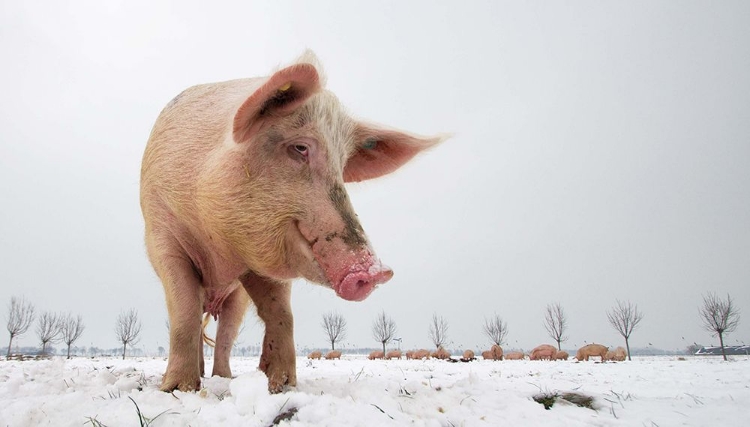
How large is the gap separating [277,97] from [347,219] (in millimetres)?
1035

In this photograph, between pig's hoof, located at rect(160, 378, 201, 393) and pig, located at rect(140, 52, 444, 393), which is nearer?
pig, located at rect(140, 52, 444, 393)

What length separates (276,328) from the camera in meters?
3.76

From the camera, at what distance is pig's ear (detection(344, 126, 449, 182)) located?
375 centimetres

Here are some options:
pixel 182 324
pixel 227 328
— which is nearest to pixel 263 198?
pixel 182 324

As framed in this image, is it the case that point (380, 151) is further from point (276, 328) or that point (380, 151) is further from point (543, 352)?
point (543, 352)

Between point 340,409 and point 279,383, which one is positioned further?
point 279,383

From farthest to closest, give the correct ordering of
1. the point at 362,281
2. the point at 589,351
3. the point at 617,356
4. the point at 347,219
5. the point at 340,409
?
1. the point at 617,356
2. the point at 589,351
3. the point at 347,219
4. the point at 362,281
5. the point at 340,409

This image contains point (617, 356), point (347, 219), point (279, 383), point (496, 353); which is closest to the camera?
point (347, 219)

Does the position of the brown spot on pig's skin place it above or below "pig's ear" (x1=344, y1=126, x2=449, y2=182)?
below

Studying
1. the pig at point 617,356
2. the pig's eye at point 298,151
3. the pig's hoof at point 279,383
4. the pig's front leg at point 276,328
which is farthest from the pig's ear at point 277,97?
the pig at point 617,356

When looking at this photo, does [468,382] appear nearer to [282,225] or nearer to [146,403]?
[282,225]

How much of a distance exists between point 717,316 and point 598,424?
44937 mm

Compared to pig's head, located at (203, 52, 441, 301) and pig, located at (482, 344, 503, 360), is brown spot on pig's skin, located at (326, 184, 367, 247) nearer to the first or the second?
pig's head, located at (203, 52, 441, 301)

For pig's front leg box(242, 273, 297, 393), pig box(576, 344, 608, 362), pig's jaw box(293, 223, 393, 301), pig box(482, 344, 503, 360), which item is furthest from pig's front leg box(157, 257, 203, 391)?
pig box(576, 344, 608, 362)
